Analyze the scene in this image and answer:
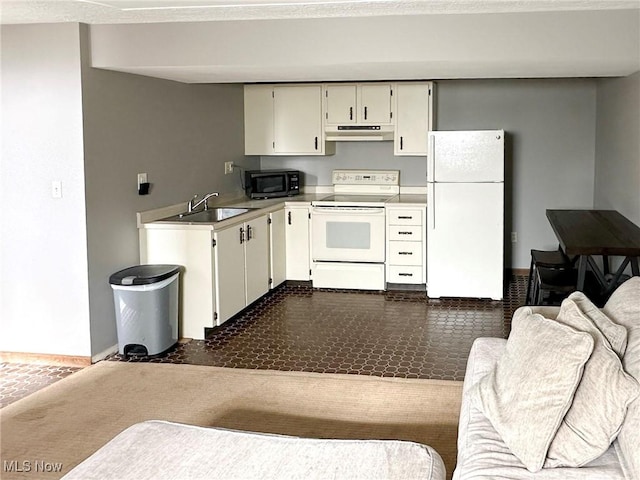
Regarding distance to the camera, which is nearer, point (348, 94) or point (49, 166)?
point (49, 166)

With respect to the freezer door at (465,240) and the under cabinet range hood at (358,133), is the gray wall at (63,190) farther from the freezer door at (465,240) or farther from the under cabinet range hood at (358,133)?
the freezer door at (465,240)

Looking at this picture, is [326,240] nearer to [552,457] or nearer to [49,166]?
[49,166]

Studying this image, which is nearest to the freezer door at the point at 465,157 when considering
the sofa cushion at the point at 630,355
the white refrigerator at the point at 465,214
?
the white refrigerator at the point at 465,214

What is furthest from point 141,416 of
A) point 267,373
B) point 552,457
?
point 552,457

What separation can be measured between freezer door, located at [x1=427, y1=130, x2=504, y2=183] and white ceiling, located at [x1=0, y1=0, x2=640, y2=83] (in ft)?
4.27

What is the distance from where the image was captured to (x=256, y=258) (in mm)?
5871

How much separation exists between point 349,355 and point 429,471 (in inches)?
102

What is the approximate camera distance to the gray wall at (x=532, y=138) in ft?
22.8

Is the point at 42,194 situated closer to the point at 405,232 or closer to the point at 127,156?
the point at 127,156

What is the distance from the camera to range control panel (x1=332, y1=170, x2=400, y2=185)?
7125 mm

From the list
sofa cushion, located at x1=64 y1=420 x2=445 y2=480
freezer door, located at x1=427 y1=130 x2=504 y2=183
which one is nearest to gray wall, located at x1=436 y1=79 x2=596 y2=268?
freezer door, located at x1=427 y1=130 x2=504 y2=183

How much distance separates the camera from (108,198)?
15.1 ft

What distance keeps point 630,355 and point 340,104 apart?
490 centimetres

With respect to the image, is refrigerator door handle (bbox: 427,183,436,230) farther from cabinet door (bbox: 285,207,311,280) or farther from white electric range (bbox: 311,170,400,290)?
cabinet door (bbox: 285,207,311,280)
